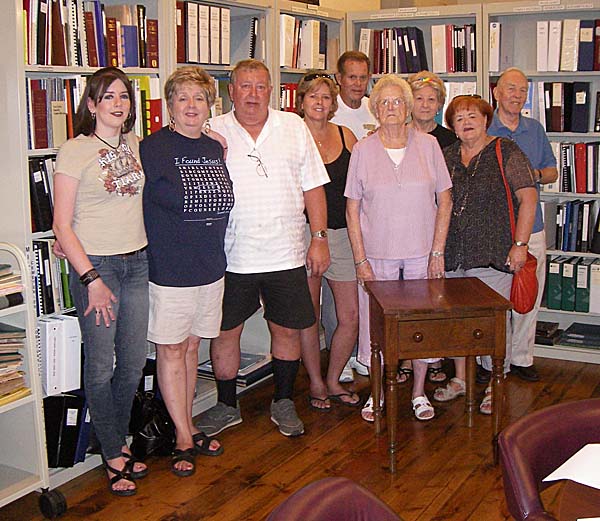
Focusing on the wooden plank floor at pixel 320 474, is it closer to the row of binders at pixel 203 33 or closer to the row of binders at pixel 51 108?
the row of binders at pixel 51 108

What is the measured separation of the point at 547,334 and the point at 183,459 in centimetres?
251

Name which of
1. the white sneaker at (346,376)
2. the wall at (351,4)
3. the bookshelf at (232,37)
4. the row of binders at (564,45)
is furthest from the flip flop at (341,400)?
the wall at (351,4)

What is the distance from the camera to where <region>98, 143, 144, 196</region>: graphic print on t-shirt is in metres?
2.93

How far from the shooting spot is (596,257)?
4.80 metres

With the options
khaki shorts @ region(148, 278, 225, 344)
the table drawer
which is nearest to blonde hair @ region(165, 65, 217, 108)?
khaki shorts @ region(148, 278, 225, 344)

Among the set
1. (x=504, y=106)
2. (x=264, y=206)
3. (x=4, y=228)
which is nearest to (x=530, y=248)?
(x=504, y=106)

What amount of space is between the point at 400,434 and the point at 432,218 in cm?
97

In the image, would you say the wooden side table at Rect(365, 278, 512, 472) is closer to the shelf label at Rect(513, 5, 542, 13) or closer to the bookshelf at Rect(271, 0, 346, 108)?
the bookshelf at Rect(271, 0, 346, 108)

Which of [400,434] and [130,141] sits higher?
[130,141]

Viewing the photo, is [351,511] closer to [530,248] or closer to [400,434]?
[400,434]

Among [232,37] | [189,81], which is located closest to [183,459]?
[189,81]

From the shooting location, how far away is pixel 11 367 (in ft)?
9.60

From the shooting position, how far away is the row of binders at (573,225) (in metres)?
4.79

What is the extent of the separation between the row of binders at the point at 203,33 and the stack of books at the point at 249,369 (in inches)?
60.0
